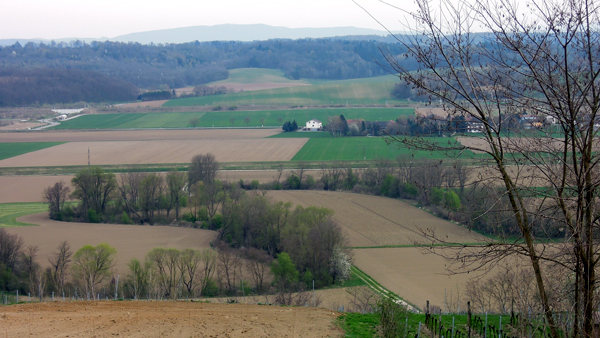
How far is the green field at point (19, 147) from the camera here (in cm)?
4896

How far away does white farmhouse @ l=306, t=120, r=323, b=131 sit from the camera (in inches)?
2409

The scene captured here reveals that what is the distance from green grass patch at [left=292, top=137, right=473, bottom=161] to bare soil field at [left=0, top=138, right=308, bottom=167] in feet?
4.27

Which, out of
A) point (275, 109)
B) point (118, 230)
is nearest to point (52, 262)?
point (118, 230)

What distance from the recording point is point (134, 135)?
6012cm

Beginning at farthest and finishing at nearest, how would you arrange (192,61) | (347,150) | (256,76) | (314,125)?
(192,61) < (256,76) < (314,125) < (347,150)

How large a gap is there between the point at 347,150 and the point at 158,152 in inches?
692

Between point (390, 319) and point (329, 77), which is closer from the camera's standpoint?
point (390, 319)

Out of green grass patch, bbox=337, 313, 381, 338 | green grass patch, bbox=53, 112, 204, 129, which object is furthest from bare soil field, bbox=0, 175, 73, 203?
green grass patch, bbox=337, 313, 381, 338

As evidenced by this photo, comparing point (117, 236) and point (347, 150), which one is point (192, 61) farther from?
point (117, 236)

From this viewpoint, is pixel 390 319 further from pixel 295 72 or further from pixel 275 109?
pixel 295 72

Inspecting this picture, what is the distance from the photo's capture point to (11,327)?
877 centimetres

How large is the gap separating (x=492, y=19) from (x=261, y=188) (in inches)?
1203

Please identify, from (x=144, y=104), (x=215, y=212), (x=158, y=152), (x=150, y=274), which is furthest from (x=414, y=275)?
(x=144, y=104)

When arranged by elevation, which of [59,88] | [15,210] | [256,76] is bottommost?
[15,210]
